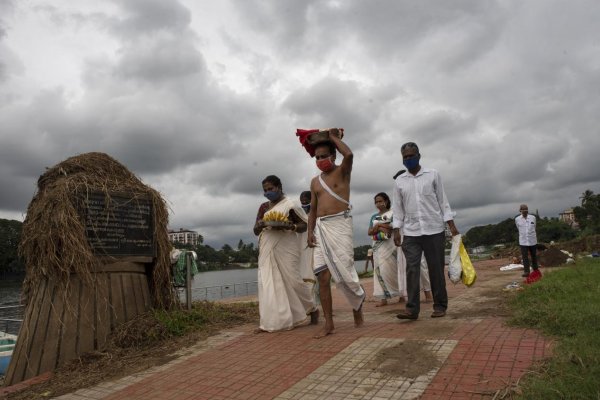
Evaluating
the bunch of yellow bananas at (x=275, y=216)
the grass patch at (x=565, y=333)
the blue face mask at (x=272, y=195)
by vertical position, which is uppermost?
the blue face mask at (x=272, y=195)

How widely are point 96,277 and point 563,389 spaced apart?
15.3 ft

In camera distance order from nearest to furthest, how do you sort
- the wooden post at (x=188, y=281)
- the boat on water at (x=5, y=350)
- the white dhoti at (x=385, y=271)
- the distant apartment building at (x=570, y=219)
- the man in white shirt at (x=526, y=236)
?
the wooden post at (x=188, y=281) → the white dhoti at (x=385, y=271) → the boat on water at (x=5, y=350) → the man in white shirt at (x=526, y=236) → the distant apartment building at (x=570, y=219)

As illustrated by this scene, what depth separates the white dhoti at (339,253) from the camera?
4.62 meters

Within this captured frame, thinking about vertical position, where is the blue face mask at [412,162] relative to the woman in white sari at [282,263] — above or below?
above

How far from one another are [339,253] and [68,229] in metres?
3.03

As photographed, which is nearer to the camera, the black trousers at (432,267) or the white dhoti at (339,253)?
the white dhoti at (339,253)

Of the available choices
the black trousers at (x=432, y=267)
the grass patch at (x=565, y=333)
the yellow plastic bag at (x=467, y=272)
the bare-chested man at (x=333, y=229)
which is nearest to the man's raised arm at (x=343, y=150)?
the bare-chested man at (x=333, y=229)

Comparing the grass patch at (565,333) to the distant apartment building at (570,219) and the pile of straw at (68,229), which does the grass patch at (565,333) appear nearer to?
the pile of straw at (68,229)

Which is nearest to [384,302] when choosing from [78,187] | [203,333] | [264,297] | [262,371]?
[264,297]

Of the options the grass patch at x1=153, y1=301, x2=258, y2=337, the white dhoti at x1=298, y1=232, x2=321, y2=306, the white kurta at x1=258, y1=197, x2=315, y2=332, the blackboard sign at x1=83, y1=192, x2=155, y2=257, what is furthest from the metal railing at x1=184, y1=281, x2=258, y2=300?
the white kurta at x1=258, y1=197, x2=315, y2=332

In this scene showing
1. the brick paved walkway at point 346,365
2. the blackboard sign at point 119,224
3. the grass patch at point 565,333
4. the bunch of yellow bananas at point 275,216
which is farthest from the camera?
the bunch of yellow bananas at point 275,216

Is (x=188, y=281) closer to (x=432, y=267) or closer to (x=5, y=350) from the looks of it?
(x=432, y=267)

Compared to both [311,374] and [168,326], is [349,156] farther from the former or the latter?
[168,326]

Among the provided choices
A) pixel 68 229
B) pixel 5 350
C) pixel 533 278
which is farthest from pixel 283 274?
pixel 5 350
